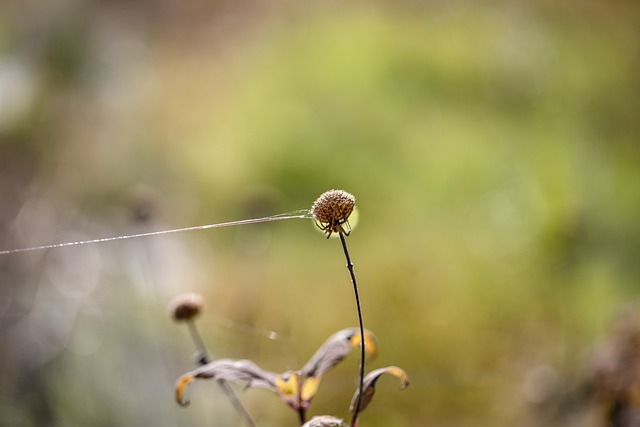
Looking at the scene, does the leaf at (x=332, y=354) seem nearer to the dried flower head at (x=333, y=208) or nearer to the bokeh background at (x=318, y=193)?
the dried flower head at (x=333, y=208)

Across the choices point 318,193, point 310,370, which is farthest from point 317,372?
point 318,193

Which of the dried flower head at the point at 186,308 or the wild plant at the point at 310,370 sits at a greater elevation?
the dried flower head at the point at 186,308

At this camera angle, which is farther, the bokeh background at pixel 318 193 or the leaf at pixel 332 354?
the bokeh background at pixel 318 193

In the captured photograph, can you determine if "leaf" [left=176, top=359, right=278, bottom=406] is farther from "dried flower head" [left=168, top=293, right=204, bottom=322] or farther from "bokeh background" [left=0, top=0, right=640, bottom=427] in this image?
"bokeh background" [left=0, top=0, right=640, bottom=427]

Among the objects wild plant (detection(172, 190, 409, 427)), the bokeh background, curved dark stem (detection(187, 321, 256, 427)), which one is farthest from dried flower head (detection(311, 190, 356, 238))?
the bokeh background

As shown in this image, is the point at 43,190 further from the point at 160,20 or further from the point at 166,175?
the point at 160,20

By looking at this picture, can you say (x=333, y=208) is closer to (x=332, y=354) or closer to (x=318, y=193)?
(x=332, y=354)

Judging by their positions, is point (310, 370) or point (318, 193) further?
point (318, 193)

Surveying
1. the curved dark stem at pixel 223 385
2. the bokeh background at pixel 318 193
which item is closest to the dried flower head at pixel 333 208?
the curved dark stem at pixel 223 385
